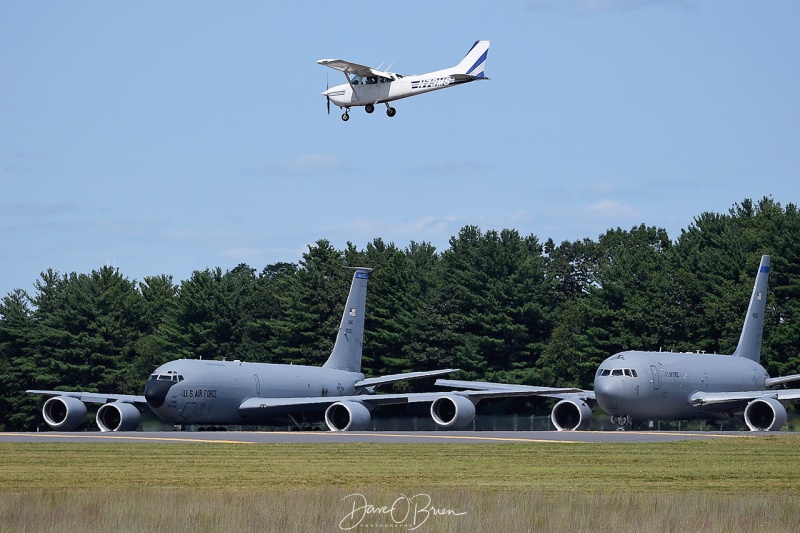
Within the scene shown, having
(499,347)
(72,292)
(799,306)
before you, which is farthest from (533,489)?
(72,292)

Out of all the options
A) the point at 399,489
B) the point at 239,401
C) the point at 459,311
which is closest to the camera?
the point at 399,489

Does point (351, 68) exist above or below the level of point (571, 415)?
above

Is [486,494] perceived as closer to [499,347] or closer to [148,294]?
[499,347]

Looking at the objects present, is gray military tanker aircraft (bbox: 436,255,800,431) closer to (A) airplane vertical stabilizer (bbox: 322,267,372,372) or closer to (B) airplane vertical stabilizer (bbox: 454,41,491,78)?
(A) airplane vertical stabilizer (bbox: 322,267,372,372)

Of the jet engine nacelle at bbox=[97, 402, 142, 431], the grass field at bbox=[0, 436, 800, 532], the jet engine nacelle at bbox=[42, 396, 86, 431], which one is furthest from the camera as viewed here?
the jet engine nacelle at bbox=[97, 402, 142, 431]

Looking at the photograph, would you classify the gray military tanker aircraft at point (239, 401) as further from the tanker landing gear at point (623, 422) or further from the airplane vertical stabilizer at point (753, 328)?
the airplane vertical stabilizer at point (753, 328)

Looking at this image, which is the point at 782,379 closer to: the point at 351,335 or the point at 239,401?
the point at 351,335

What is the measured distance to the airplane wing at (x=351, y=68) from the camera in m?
58.6

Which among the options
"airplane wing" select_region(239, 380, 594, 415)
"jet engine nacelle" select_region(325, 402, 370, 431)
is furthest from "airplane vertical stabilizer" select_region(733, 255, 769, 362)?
"jet engine nacelle" select_region(325, 402, 370, 431)

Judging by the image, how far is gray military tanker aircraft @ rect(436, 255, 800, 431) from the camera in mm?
63531

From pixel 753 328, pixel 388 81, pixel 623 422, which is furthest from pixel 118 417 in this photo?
pixel 753 328

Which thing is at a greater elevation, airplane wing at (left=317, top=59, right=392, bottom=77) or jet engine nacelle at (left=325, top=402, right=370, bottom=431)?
airplane wing at (left=317, top=59, right=392, bottom=77)

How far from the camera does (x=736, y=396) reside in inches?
2557

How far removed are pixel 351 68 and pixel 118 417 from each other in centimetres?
2058
